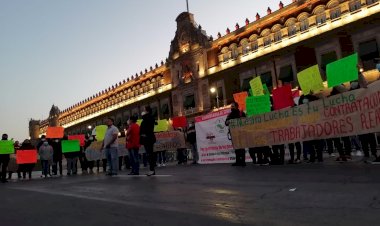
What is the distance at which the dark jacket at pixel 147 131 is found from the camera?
9156 millimetres

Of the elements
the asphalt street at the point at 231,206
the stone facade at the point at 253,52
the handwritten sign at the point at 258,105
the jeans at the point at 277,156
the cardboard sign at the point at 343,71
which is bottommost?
the asphalt street at the point at 231,206

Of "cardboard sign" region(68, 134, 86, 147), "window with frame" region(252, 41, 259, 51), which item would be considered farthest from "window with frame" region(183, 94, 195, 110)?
"cardboard sign" region(68, 134, 86, 147)

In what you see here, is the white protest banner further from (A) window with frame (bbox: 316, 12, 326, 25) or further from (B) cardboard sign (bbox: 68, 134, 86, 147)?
(A) window with frame (bbox: 316, 12, 326, 25)

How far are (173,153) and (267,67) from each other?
19969mm

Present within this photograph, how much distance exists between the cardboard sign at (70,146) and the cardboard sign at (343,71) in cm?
1038

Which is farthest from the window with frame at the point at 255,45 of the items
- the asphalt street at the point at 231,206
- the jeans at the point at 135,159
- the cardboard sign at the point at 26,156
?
the asphalt street at the point at 231,206

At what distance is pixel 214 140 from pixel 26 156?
7918mm

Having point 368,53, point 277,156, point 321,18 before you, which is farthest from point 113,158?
point 321,18

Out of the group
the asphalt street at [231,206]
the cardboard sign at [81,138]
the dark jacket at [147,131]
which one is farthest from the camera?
the cardboard sign at [81,138]

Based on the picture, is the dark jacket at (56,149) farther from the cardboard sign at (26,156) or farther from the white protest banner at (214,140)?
the white protest banner at (214,140)

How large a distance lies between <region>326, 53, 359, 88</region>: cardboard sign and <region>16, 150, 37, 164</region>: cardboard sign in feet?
39.0

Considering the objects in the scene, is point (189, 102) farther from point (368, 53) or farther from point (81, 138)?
point (81, 138)

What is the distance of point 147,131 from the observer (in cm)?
923

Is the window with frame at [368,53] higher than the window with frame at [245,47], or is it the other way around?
the window with frame at [245,47]
